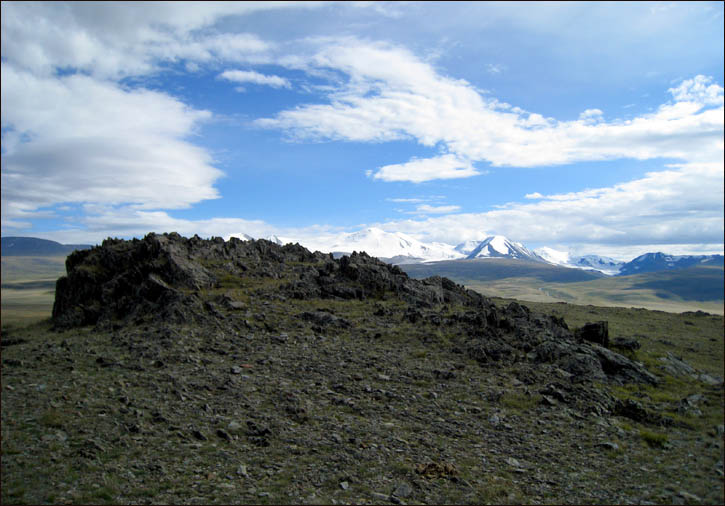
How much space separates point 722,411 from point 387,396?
19.3m

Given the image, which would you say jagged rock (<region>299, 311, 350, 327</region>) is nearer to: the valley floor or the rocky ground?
the rocky ground

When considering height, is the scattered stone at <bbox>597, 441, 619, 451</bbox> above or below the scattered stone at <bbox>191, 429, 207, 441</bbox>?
below

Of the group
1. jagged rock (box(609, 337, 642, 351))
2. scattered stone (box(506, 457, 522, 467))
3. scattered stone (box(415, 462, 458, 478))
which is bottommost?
scattered stone (box(506, 457, 522, 467))

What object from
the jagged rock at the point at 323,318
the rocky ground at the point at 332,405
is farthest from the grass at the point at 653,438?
the jagged rock at the point at 323,318

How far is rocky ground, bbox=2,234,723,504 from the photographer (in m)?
13.2

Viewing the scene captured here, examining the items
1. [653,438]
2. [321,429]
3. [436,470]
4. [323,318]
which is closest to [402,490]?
[436,470]

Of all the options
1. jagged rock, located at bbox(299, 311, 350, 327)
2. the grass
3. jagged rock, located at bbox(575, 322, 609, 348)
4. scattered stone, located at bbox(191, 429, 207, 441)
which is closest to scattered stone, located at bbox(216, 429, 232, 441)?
scattered stone, located at bbox(191, 429, 207, 441)

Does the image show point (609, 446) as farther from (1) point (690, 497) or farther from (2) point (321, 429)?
(2) point (321, 429)

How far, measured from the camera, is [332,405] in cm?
2022

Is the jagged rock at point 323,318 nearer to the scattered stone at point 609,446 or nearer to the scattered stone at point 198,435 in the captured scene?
the scattered stone at point 198,435

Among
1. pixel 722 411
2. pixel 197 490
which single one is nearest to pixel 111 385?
pixel 197 490

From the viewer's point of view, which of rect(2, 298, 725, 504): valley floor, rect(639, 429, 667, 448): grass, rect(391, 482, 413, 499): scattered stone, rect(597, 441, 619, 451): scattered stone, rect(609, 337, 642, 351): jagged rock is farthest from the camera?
rect(609, 337, 642, 351): jagged rock

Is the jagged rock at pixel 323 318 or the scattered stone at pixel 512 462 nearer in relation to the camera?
the scattered stone at pixel 512 462

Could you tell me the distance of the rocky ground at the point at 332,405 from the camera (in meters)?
13.2
